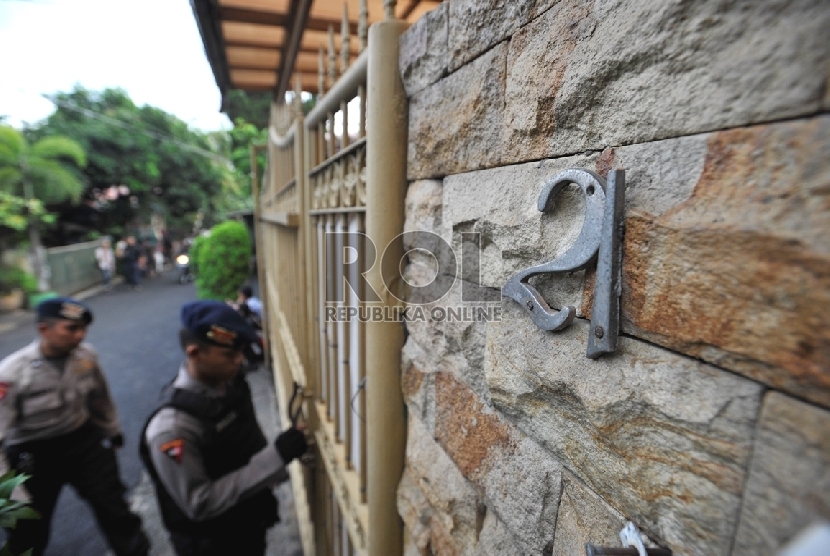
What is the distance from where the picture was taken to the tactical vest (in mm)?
2033

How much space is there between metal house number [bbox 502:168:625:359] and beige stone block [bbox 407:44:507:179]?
0.79 ft

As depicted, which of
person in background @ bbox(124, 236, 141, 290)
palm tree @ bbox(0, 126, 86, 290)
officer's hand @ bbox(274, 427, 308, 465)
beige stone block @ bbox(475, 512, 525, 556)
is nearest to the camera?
beige stone block @ bbox(475, 512, 525, 556)

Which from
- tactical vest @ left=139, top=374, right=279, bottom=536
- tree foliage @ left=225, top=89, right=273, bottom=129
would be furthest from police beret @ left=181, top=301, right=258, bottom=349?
tree foliage @ left=225, top=89, right=273, bottom=129

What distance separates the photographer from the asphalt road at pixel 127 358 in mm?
3471

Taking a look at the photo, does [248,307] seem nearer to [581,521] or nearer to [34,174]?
[581,521]

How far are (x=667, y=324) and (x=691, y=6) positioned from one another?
0.38m

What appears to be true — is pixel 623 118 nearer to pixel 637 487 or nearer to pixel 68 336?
pixel 637 487

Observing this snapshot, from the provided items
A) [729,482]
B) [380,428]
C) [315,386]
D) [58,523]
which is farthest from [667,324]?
[58,523]

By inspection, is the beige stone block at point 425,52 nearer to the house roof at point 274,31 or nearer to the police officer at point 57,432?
the house roof at point 274,31

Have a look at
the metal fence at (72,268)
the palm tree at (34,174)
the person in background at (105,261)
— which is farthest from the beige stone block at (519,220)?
the person in background at (105,261)

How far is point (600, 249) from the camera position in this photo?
1.93 feet

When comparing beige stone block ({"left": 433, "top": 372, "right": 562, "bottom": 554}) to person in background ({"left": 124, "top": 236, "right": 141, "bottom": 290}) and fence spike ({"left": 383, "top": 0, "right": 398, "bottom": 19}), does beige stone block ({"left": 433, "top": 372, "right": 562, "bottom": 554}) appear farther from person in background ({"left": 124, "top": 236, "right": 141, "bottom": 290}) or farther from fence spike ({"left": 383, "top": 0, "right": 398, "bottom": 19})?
person in background ({"left": 124, "top": 236, "right": 141, "bottom": 290})

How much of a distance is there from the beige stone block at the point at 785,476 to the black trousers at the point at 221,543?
2.40m

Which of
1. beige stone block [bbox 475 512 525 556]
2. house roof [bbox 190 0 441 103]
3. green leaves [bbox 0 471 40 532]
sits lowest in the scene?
green leaves [bbox 0 471 40 532]
